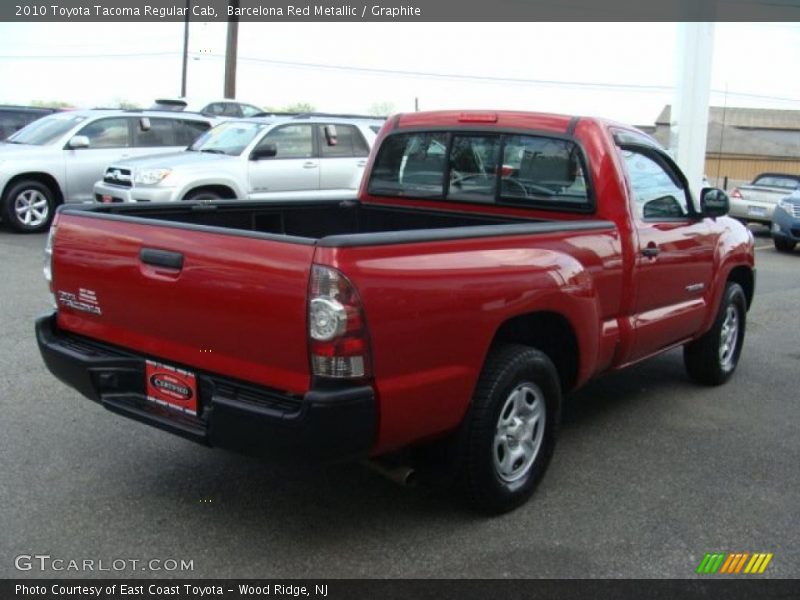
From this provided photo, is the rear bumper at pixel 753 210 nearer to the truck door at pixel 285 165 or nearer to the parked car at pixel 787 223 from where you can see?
the parked car at pixel 787 223

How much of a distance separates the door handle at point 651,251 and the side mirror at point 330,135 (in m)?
8.69

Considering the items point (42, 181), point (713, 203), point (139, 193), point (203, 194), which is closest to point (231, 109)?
point (42, 181)

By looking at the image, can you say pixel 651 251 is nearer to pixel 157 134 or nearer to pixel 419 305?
pixel 419 305

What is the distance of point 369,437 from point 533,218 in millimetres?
2224

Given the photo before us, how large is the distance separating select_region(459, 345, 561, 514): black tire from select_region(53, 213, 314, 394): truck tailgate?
0.89 metres

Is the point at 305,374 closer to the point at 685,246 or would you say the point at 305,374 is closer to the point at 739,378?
the point at 685,246

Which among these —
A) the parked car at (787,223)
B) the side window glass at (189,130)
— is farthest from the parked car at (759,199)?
the side window glass at (189,130)

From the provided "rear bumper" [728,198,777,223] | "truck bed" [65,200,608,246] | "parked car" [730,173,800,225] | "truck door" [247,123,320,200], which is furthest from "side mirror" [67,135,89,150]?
"parked car" [730,173,800,225]

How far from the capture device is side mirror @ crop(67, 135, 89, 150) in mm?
13055

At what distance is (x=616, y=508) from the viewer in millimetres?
A: 4059

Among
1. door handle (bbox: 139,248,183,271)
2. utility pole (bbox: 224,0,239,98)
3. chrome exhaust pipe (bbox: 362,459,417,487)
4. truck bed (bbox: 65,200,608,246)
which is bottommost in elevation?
chrome exhaust pipe (bbox: 362,459,417,487)

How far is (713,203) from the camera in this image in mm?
5562

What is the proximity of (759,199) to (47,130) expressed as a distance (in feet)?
47.4

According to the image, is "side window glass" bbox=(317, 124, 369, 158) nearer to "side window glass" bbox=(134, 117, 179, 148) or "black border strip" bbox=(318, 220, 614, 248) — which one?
"side window glass" bbox=(134, 117, 179, 148)
